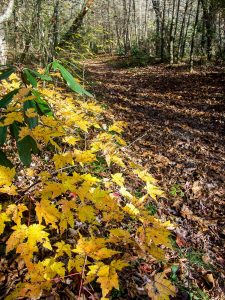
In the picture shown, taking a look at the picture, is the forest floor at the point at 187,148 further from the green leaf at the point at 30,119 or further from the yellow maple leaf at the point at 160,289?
the green leaf at the point at 30,119

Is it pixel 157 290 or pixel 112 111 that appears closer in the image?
pixel 157 290

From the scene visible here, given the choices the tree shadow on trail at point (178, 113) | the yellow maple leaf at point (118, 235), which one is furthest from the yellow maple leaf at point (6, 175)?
the tree shadow on trail at point (178, 113)

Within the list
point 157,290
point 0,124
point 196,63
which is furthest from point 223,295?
point 196,63

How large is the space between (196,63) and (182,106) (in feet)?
24.5

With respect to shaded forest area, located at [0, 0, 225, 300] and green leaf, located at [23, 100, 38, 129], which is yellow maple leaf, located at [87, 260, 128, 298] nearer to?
shaded forest area, located at [0, 0, 225, 300]

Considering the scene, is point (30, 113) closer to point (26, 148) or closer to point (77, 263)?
point (26, 148)

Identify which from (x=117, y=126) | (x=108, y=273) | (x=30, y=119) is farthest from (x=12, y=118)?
(x=117, y=126)

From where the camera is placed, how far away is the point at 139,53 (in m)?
A: 19.5

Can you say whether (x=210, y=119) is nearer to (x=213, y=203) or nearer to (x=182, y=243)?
(x=213, y=203)

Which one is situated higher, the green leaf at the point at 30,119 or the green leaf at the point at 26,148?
the green leaf at the point at 30,119

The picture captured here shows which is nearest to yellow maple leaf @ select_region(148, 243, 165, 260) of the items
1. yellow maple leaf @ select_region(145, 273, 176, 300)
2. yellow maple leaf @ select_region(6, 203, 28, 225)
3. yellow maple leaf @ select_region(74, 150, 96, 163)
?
yellow maple leaf @ select_region(145, 273, 176, 300)

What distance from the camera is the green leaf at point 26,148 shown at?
1747 millimetres

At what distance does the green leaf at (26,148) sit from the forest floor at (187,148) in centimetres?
190

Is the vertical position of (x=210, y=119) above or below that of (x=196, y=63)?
below
